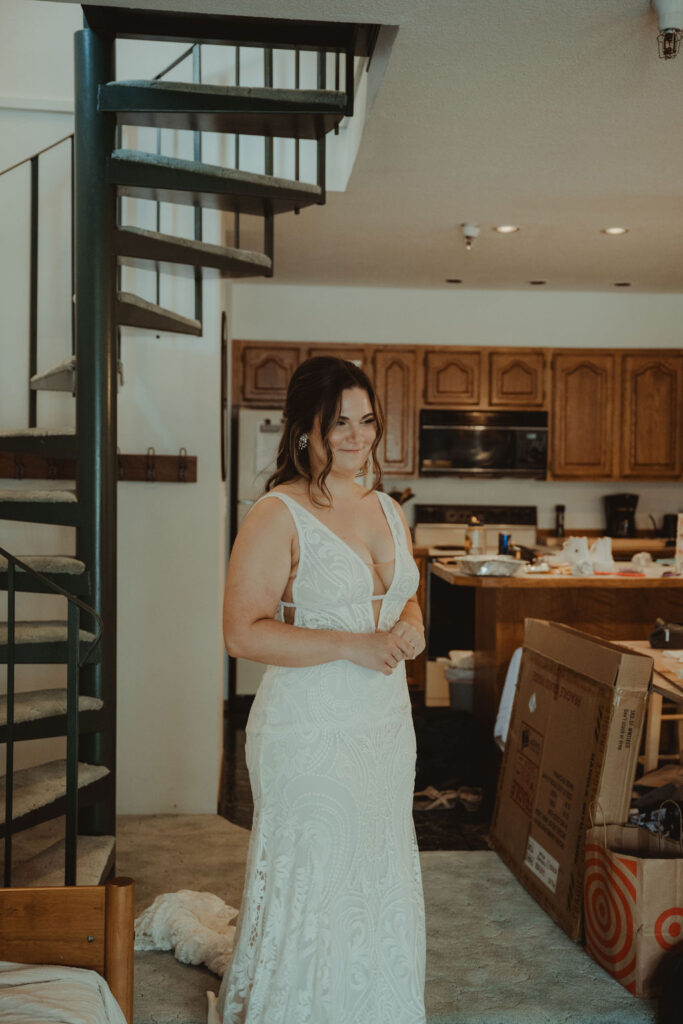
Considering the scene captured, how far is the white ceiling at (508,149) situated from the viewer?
8.52ft

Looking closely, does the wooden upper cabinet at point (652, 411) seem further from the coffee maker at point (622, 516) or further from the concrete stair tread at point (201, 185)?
the concrete stair tread at point (201, 185)

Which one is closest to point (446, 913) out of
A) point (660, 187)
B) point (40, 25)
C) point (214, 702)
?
point (214, 702)

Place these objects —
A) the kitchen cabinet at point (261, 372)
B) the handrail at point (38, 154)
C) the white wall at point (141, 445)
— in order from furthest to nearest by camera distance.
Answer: the kitchen cabinet at point (261, 372) → the white wall at point (141, 445) → the handrail at point (38, 154)

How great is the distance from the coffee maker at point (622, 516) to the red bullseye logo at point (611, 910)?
4.27 m

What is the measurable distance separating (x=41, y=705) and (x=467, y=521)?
4.13 meters

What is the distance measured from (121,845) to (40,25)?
11.1 feet

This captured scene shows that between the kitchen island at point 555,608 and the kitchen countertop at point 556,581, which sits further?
the kitchen island at point 555,608

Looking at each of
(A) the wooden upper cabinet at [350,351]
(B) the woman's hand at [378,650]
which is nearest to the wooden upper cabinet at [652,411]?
(A) the wooden upper cabinet at [350,351]

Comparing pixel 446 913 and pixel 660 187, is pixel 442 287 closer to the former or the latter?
pixel 660 187

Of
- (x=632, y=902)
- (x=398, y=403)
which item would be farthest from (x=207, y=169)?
(x=398, y=403)

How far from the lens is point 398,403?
641cm

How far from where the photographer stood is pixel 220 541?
162 inches

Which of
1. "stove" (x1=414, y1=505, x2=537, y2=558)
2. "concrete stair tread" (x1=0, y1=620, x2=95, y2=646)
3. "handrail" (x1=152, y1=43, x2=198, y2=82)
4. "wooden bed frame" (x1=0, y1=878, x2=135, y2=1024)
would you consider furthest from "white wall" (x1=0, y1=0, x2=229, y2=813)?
"stove" (x1=414, y1=505, x2=537, y2=558)

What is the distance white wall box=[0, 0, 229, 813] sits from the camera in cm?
389
